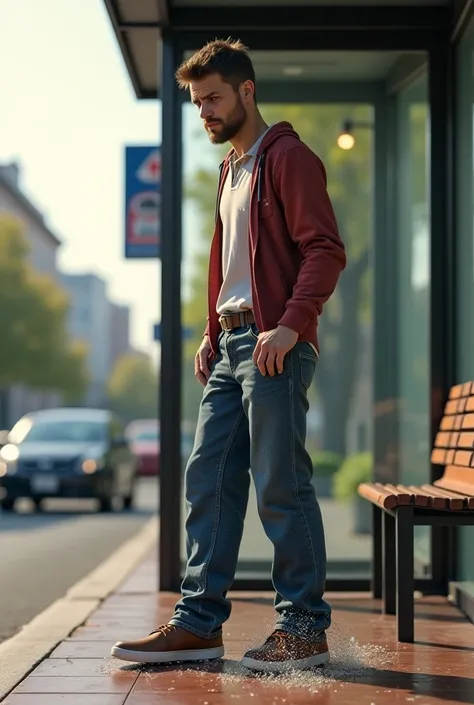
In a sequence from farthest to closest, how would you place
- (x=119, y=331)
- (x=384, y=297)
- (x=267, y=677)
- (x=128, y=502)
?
(x=119, y=331) → (x=128, y=502) → (x=384, y=297) → (x=267, y=677)

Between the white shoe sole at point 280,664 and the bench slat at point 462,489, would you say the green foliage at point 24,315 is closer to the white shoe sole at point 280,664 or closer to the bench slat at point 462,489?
the bench slat at point 462,489

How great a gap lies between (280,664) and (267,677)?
0.27 feet

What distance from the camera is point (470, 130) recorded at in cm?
640

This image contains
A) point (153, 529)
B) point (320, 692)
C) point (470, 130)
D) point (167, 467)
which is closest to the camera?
point (320, 692)

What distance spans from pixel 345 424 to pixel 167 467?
1211 mm

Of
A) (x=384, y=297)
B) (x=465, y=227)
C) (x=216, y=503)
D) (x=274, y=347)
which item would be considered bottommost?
(x=216, y=503)

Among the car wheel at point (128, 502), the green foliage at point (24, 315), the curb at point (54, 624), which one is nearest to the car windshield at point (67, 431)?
the car wheel at point (128, 502)

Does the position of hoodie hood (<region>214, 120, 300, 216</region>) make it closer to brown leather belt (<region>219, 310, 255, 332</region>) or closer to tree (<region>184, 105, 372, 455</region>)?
brown leather belt (<region>219, 310, 255, 332</region>)

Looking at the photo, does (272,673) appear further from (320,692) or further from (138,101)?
(138,101)

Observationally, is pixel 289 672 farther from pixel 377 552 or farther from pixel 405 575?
pixel 377 552

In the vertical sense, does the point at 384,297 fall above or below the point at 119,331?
below

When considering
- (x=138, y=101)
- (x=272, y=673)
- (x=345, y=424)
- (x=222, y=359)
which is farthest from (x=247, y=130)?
(x=138, y=101)

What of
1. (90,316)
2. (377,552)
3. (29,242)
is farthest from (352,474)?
(90,316)

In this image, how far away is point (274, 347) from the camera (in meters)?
4.27
